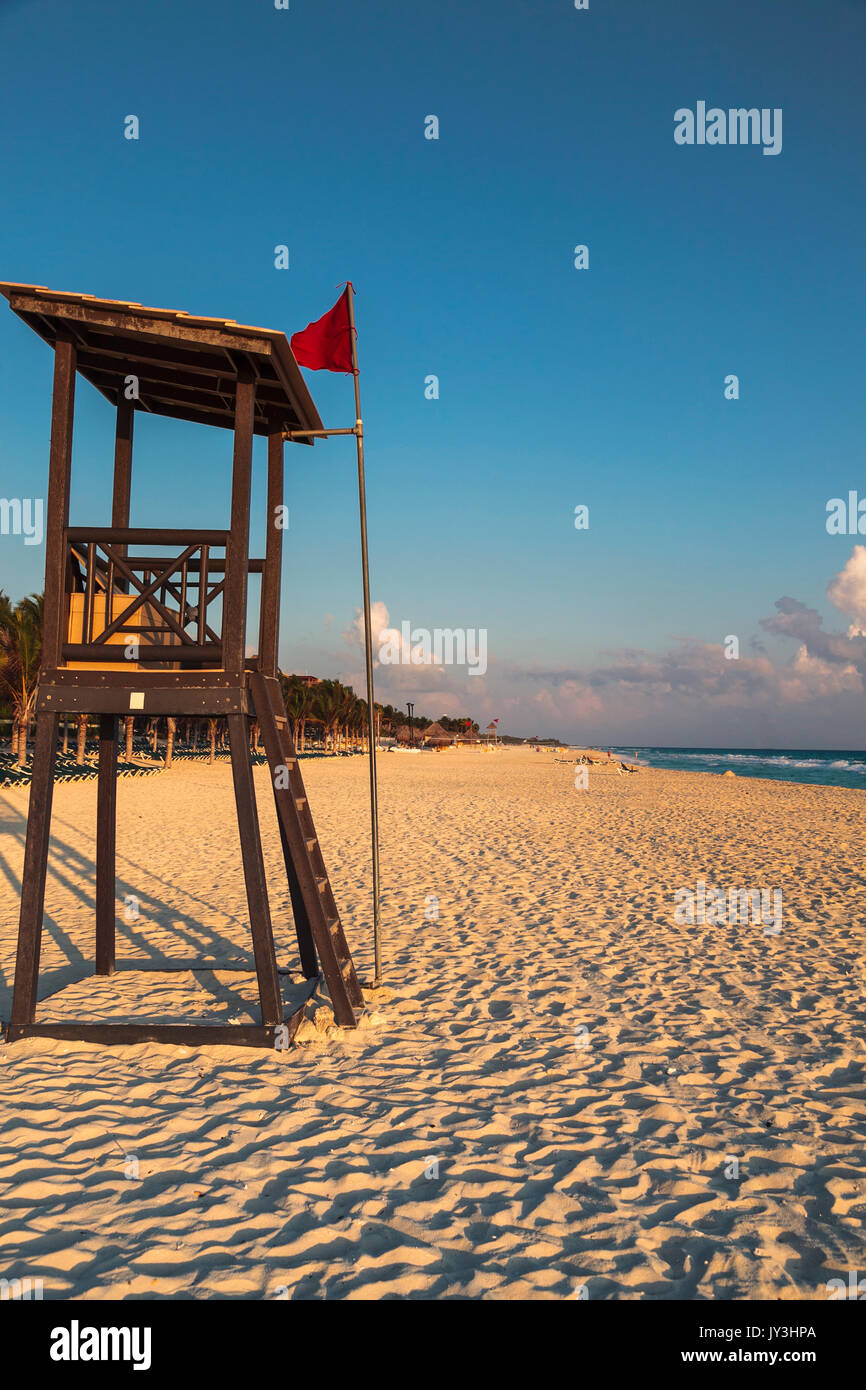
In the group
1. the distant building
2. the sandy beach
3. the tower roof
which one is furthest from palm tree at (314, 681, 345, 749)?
the tower roof

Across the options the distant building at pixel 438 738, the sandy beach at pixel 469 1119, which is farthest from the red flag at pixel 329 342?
the distant building at pixel 438 738

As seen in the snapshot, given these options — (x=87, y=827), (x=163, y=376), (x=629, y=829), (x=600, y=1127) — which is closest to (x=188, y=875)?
(x=87, y=827)

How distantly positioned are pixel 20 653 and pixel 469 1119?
32.3 m

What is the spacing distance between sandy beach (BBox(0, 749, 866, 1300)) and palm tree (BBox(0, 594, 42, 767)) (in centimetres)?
2486

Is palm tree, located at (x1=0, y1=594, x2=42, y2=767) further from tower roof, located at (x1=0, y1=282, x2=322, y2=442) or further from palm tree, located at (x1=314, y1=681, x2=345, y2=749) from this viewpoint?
palm tree, located at (x1=314, y1=681, x2=345, y2=749)

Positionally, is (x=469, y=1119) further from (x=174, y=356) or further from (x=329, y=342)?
(x=174, y=356)

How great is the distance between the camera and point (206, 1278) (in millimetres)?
2967

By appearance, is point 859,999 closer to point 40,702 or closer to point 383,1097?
point 383,1097

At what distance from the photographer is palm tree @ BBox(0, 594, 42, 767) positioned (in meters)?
31.3

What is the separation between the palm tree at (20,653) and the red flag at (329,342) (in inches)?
1150

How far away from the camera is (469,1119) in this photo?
4367 millimetres

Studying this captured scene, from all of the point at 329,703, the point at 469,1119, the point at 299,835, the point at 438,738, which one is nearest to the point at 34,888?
the point at 299,835
